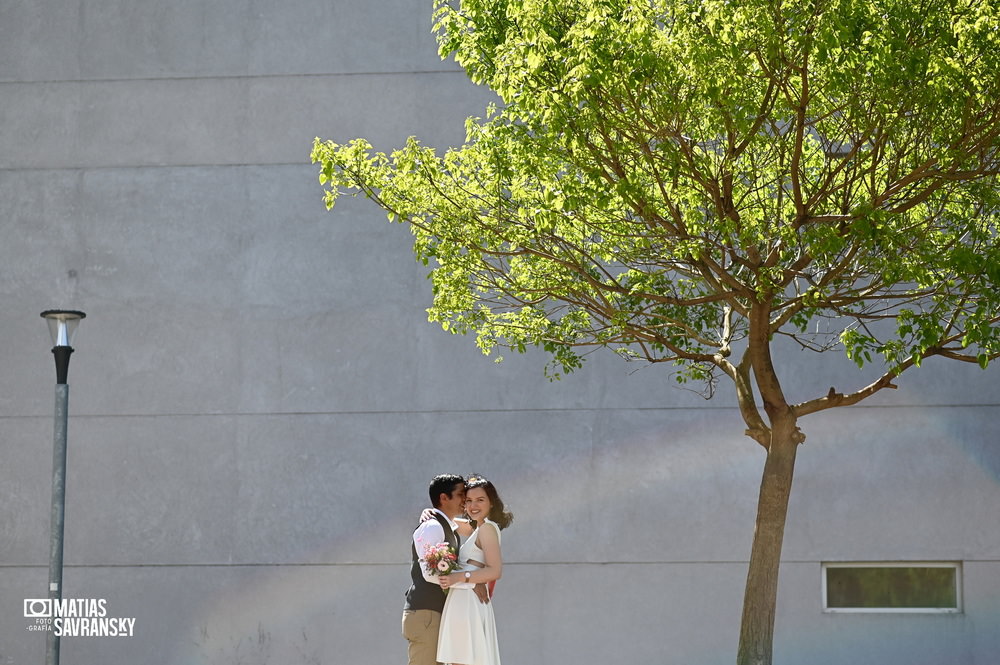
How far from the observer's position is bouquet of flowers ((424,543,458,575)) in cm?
789

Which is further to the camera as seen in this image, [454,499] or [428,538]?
[454,499]

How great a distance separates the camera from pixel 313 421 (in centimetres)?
1233

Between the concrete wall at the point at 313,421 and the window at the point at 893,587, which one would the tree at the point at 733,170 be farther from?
the window at the point at 893,587

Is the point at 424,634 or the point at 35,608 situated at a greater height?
the point at 424,634

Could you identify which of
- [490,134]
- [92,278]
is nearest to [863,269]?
[490,134]

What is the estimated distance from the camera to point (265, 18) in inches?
501

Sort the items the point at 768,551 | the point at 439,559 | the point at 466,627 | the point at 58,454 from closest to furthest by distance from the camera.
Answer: the point at 439,559
the point at 466,627
the point at 768,551
the point at 58,454

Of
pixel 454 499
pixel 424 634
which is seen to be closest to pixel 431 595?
pixel 424 634

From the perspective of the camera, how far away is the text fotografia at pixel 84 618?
40.3 ft

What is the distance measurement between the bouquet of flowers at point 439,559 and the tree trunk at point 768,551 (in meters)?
1.90

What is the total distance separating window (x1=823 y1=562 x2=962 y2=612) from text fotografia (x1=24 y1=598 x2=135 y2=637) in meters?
6.75

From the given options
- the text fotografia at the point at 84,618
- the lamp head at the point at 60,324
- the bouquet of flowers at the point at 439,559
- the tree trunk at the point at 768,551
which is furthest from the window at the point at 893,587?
the lamp head at the point at 60,324

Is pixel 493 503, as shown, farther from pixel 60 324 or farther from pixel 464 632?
pixel 60 324

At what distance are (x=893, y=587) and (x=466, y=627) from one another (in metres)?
5.51
